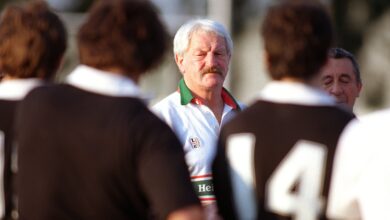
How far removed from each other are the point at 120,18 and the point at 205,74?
7.40ft

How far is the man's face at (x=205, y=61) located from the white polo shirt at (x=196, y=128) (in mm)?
68

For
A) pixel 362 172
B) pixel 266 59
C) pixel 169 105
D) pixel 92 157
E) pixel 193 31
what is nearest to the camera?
pixel 362 172

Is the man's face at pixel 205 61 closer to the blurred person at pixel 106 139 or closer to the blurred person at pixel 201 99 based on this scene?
the blurred person at pixel 201 99

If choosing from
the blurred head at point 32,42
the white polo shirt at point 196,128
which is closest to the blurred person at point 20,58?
the blurred head at point 32,42

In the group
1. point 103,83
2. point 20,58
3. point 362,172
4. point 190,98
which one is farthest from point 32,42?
point 190,98

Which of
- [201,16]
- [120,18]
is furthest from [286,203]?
[201,16]

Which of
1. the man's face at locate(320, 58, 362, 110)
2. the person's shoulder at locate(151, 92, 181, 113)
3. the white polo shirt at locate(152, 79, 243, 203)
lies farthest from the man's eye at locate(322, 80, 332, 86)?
the person's shoulder at locate(151, 92, 181, 113)

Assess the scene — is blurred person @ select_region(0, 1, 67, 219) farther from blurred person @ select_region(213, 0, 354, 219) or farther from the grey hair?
the grey hair

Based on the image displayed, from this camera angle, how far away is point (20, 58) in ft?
16.0

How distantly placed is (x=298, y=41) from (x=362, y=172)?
0.49m

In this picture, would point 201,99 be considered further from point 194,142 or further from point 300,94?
point 300,94

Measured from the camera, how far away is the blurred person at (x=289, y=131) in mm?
4379

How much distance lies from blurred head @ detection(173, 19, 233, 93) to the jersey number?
7.57 ft

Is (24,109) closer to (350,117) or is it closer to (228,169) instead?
(228,169)
